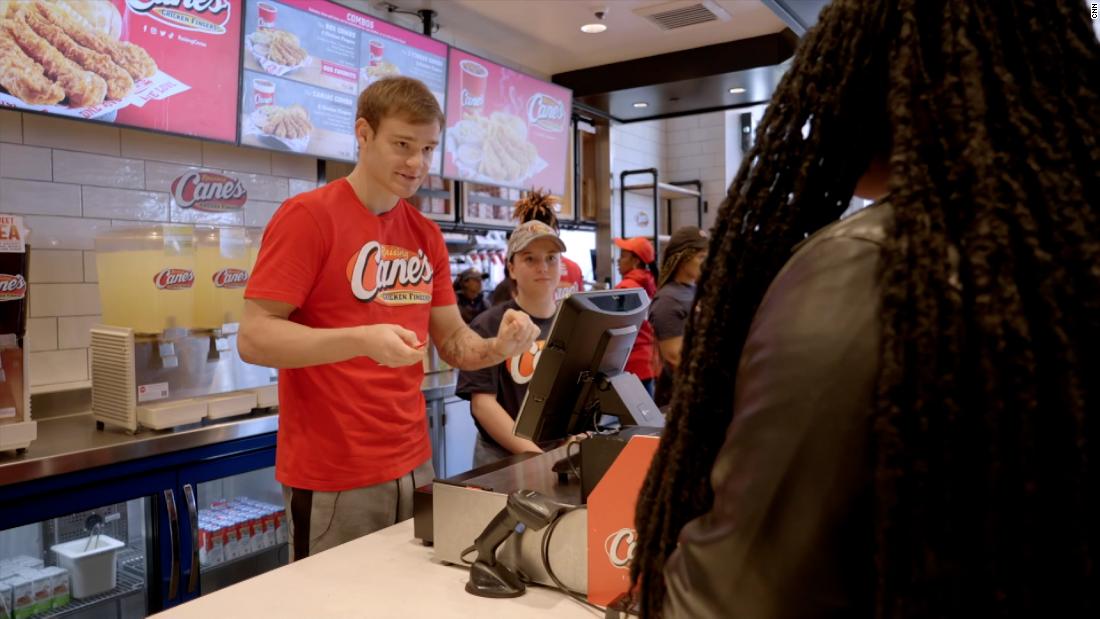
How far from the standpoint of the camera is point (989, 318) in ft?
1.74

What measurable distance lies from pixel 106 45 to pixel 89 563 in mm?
1821

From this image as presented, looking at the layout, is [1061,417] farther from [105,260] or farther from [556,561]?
[105,260]

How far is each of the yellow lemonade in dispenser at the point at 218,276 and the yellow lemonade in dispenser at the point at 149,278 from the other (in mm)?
37

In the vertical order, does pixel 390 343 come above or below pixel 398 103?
below

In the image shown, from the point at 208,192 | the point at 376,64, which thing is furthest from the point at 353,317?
the point at 376,64

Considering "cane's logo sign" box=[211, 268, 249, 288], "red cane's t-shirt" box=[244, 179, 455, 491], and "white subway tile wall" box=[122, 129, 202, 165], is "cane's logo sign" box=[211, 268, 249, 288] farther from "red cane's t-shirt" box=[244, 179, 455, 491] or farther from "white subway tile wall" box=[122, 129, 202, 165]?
"red cane's t-shirt" box=[244, 179, 455, 491]

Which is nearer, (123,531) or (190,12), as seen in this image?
(123,531)

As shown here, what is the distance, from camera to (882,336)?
557mm

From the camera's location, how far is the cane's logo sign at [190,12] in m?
3.01

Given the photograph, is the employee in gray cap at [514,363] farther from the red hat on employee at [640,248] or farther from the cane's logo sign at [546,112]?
the cane's logo sign at [546,112]

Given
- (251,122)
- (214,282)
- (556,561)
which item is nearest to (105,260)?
(214,282)

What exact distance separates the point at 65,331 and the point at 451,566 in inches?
88.6

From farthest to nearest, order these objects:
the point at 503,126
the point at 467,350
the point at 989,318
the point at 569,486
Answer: the point at 503,126 → the point at 467,350 → the point at 569,486 → the point at 989,318

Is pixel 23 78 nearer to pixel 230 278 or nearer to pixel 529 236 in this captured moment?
pixel 230 278
